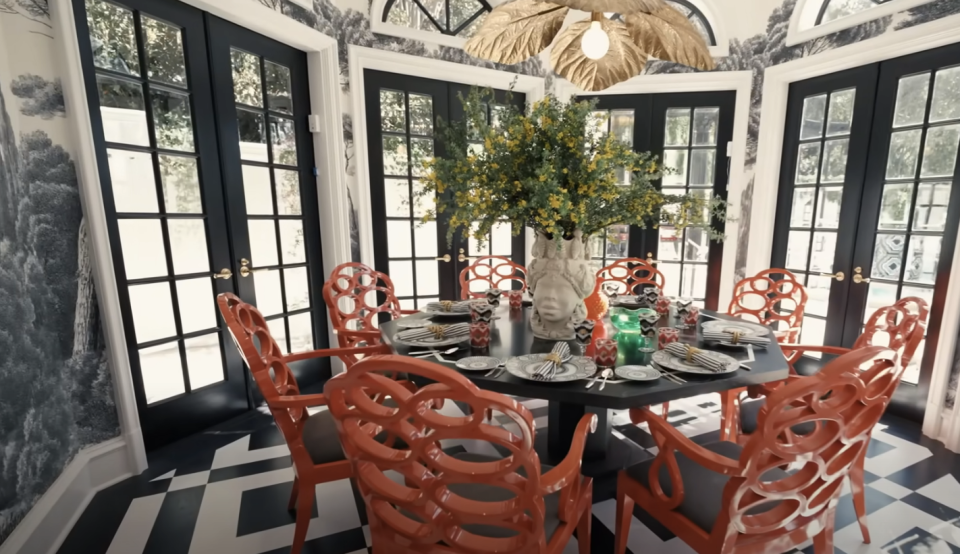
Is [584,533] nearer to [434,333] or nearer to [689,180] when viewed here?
[434,333]

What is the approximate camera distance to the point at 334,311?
2.29 m

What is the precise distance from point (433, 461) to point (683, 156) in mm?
3476

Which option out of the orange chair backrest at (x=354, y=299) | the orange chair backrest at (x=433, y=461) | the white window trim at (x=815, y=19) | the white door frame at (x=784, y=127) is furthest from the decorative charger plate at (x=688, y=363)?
the white window trim at (x=815, y=19)

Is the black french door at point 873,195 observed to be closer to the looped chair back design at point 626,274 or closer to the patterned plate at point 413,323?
the looped chair back design at point 626,274

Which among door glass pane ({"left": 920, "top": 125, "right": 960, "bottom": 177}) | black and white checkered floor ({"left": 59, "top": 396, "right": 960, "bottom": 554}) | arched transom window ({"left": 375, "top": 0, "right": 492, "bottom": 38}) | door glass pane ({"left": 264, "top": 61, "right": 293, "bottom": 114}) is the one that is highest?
arched transom window ({"left": 375, "top": 0, "right": 492, "bottom": 38})

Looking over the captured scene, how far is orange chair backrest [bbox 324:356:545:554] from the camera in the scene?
802mm

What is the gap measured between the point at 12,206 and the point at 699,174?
13.3ft

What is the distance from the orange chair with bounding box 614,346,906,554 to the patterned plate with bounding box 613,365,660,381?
0.11 metres

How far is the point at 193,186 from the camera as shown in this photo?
2.33 m

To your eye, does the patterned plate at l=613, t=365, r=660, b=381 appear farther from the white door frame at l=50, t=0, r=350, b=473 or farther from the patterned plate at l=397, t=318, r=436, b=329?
the white door frame at l=50, t=0, r=350, b=473

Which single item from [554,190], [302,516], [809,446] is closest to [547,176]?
[554,190]

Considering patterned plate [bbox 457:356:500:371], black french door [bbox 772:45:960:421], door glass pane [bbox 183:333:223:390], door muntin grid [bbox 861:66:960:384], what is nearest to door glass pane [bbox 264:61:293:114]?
door glass pane [bbox 183:333:223:390]

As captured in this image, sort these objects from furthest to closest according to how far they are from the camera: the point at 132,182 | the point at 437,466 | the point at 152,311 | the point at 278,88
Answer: the point at 278,88 < the point at 152,311 < the point at 132,182 < the point at 437,466

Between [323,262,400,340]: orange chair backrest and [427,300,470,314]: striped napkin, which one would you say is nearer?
[427,300,470,314]: striped napkin
